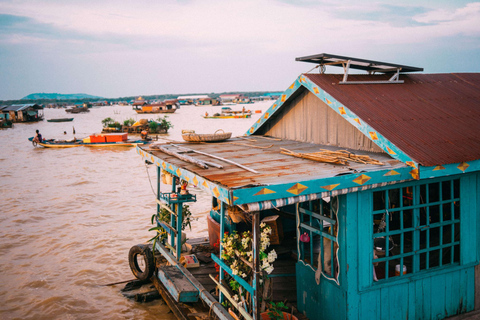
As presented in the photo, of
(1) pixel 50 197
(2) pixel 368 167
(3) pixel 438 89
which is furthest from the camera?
(1) pixel 50 197

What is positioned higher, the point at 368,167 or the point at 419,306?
the point at 368,167

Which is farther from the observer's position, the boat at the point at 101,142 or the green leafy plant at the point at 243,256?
the boat at the point at 101,142

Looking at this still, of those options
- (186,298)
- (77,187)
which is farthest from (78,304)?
(77,187)

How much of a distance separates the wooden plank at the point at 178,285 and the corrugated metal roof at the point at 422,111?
153 inches

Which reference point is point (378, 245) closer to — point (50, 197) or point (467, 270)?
point (467, 270)

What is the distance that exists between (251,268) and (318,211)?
1.33 meters

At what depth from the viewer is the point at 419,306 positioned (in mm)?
5422

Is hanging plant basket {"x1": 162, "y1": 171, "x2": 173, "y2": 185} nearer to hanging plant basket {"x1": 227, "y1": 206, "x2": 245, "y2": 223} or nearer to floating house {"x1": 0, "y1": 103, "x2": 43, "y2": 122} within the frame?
hanging plant basket {"x1": 227, "y1": 206, "x2": 245, "y2": 223}

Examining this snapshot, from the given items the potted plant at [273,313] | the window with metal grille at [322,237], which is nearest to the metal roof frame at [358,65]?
the window with metal grille at [322,237]

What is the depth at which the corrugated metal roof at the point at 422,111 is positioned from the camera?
5.23 meters

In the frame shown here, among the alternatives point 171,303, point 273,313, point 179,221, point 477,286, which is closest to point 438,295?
point 477,286

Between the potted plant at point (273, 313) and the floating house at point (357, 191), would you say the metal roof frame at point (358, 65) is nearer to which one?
the floating house at point (357, 191)

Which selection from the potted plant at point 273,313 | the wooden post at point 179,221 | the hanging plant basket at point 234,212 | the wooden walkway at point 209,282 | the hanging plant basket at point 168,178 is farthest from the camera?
the hanging plant basket at point 168,178

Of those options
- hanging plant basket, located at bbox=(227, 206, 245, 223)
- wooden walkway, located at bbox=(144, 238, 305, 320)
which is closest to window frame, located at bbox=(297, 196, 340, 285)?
wooden walkway, located at bbox=(144, 238, 305, 320)
